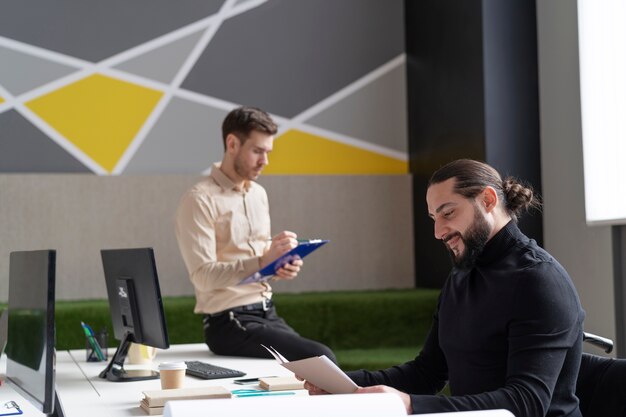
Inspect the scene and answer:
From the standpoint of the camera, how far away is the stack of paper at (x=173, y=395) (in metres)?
2.19

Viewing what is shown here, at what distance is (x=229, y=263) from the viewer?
374cm

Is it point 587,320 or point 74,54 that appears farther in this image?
point 74,54

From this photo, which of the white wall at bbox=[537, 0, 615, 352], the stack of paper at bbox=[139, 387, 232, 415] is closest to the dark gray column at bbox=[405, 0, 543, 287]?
the white wall at bbox=[537, 0, 615, 352]

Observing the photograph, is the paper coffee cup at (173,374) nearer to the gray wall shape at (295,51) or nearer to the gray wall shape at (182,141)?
the gray wall shape at (182,141)

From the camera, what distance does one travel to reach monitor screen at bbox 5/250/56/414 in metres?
1.80

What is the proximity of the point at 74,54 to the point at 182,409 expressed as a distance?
451 centimetres

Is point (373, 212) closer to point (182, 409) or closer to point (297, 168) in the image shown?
point (297, 168)

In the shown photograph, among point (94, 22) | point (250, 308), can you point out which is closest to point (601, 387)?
point (250, 308)

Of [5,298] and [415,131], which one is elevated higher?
[415,131]

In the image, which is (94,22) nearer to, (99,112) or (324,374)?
(99,112)

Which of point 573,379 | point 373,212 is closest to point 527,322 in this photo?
point 573,379

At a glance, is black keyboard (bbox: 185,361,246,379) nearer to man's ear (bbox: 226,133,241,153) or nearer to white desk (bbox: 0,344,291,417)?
white desk (bbox: 0,344,291,417)

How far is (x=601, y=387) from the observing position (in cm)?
214

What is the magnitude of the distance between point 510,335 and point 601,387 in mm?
272
